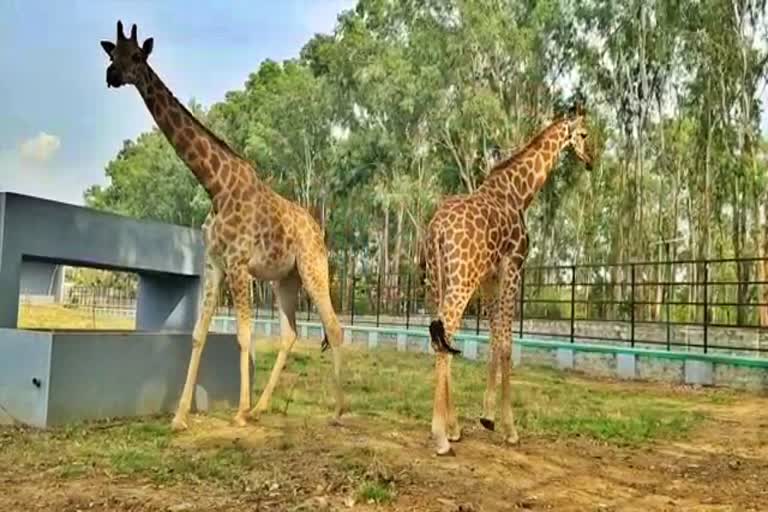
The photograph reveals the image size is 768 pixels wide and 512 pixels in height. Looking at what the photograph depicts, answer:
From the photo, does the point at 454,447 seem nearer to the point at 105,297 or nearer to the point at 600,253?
the point at 600,253

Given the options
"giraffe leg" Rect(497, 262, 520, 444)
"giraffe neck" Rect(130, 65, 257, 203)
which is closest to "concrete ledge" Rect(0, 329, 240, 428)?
"giraffe neck" Rect(130, 65, 257, 203)

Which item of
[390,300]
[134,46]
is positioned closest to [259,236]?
[134,46]

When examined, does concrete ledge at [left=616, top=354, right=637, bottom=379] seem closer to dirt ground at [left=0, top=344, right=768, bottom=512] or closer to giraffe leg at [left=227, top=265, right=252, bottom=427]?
dirt ground at [left=0, top=344, right=768, bottom=512]

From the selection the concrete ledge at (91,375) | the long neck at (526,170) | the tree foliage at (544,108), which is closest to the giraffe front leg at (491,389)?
the long neck at (526,170)

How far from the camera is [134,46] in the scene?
556 cm

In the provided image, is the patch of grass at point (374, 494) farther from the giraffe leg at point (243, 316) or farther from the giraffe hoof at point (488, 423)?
the giraffe leg at point (243, 316)

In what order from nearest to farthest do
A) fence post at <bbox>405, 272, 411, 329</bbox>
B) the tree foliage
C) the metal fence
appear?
the metal fence, fence post at <bbox>405, 272, 411, 329</bbox>, the tree foliage

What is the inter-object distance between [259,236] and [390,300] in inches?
595

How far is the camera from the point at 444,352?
4824mm

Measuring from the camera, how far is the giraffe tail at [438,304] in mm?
4789

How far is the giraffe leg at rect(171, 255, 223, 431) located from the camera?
5.48 m

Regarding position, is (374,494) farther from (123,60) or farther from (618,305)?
(618,305)

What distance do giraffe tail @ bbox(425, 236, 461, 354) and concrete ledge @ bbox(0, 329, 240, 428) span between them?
7.54ft

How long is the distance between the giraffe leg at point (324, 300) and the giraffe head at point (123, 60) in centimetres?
195
